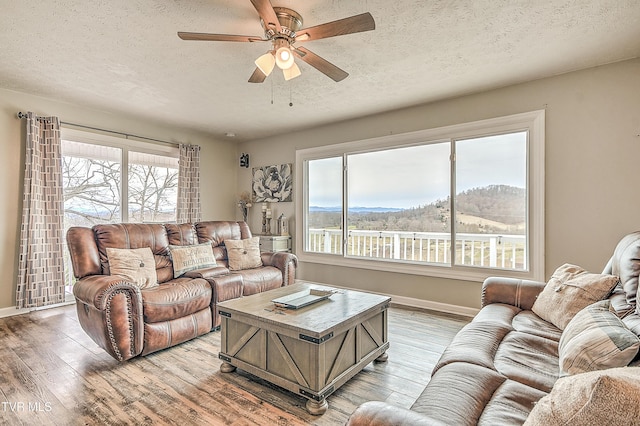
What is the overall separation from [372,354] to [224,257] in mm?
2320

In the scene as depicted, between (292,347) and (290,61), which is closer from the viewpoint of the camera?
(292,347)

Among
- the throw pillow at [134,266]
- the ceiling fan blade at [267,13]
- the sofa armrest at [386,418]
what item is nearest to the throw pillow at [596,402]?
the sofa armrest at [386,418]

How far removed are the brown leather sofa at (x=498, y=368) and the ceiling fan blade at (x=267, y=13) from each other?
2.03m

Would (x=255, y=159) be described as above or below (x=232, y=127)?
below

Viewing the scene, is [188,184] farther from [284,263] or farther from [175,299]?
[175,299]

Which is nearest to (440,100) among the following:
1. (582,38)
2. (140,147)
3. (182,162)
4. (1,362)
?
(582,38)

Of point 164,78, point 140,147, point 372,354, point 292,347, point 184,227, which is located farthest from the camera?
point 140,147

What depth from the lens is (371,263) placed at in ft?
14.9

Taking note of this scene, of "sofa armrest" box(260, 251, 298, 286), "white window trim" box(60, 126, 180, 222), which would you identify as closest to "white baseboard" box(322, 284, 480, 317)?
"sofa armrest" box(260, 251, 298, 286)

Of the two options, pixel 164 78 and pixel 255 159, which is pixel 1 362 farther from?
pixel 255 159

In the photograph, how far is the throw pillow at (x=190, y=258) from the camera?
3395 mm

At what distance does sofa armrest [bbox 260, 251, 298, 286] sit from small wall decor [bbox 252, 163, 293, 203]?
1.62m

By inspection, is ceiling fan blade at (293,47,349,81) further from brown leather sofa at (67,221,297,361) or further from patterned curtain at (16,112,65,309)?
patterned curtain at (16,112,65,309)

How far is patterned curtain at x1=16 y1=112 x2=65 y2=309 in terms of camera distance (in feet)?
12.3
